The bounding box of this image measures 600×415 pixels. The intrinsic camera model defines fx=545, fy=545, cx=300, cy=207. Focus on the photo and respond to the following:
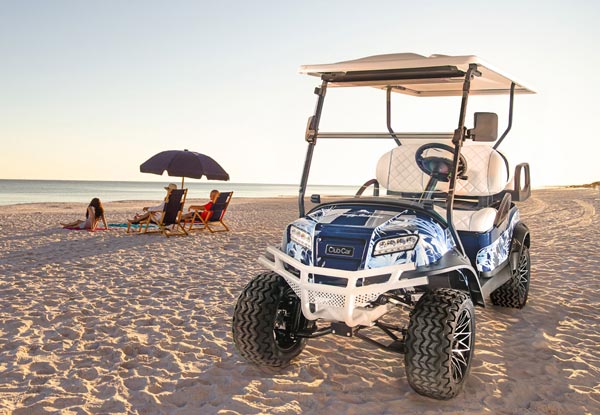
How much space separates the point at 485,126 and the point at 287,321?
2064 millimetres

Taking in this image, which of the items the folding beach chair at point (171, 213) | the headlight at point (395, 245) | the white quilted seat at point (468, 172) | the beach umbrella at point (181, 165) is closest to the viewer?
the headlight at point (395, 245)

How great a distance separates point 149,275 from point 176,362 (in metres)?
3.54

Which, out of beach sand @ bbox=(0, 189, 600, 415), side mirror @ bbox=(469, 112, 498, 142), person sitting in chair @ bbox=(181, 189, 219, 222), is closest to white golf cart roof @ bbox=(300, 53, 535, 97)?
side mirror @ bbox=(469, 112, 498, 142)

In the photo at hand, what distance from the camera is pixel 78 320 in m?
5.37

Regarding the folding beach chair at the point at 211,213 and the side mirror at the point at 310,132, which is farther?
the folding beach chair at the point at 211,213

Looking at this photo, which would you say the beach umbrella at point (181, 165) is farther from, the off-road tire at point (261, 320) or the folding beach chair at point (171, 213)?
the off-road tire at point (261, 320)

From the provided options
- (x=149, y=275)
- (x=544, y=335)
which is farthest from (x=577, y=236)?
(x=149, y=275)

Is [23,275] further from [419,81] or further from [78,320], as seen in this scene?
[419,81]

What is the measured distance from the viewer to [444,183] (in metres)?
5.63

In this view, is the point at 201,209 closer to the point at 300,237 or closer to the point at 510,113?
the point at 510,113

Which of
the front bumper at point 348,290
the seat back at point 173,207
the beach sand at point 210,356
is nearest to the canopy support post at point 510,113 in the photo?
the beach sand at point 210,356

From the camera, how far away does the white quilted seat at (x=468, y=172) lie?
5.42 meters

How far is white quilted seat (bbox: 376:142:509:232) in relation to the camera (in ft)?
17.8

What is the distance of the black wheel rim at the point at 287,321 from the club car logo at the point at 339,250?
2.15 feet
